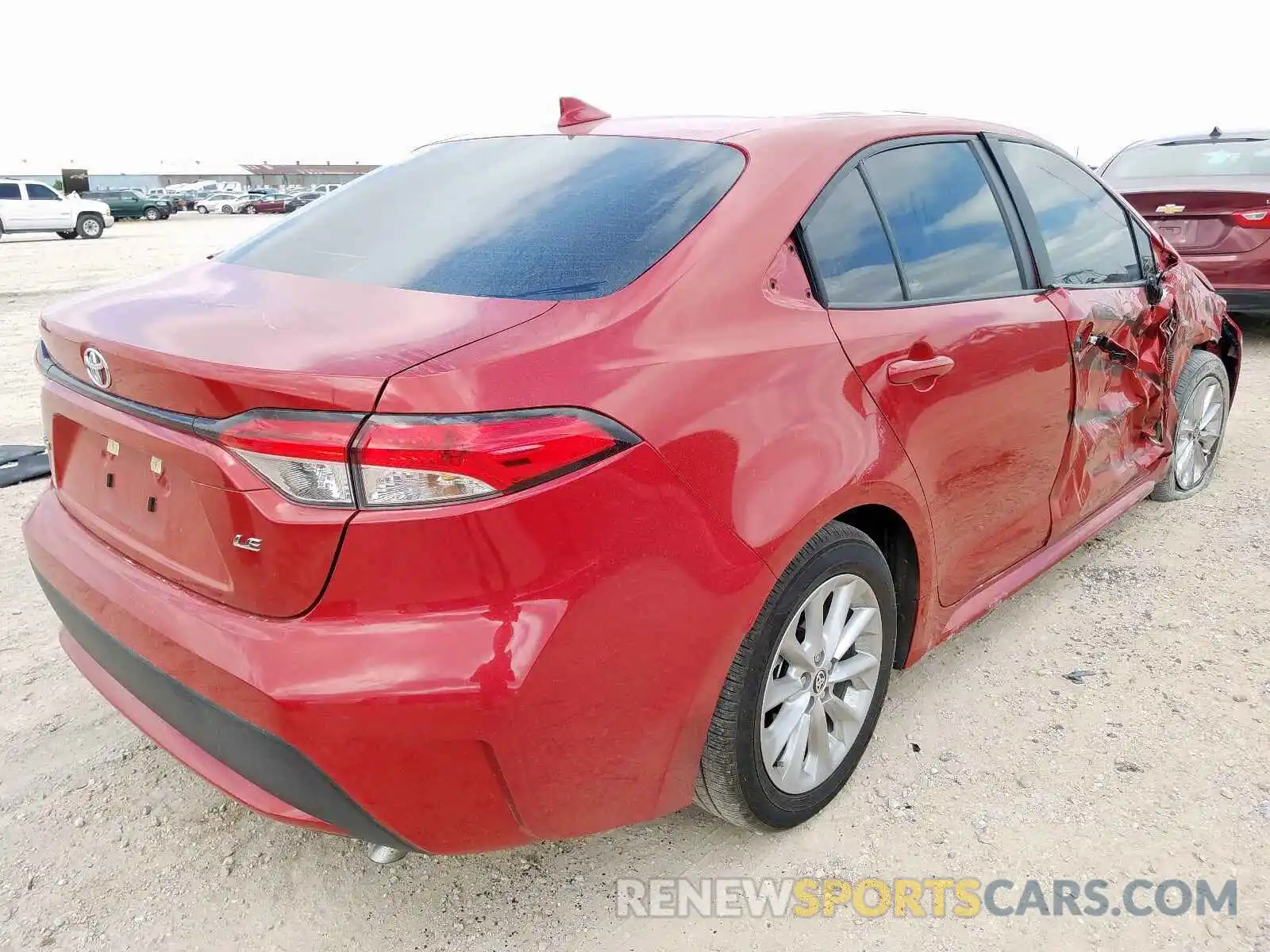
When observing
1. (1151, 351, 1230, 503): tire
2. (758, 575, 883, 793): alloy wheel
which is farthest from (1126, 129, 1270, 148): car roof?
(758, 575, 883, 793): alloy wheel

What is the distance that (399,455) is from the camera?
145cm

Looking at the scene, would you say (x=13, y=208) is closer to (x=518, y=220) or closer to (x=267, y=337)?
(x=518, y=220)

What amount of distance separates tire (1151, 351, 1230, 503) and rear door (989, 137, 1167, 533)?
554 millimetres

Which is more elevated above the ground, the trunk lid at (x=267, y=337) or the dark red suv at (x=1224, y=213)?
the trunk lid at (x=267, y=337)

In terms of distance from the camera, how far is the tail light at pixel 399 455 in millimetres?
1451

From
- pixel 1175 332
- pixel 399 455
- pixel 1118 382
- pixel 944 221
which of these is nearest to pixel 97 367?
pixel 399 455

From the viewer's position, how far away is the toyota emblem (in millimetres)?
1766

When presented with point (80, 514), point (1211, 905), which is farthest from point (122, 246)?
point (1211, 905)

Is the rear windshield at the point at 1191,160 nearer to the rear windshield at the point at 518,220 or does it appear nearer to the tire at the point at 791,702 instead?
the tire at the point at 791,702

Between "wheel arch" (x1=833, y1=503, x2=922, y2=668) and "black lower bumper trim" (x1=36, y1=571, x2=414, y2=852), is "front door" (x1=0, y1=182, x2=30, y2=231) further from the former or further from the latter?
"wheel arch" (x1=833, y1=503, x2=922, y2=668)

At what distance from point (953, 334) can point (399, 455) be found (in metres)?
1.48

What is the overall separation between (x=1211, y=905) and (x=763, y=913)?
96 cm

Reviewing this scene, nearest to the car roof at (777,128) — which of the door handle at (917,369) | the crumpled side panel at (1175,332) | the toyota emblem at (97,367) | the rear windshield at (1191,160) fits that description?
the door handle at (917,369)

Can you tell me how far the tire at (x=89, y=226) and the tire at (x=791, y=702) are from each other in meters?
31.4
